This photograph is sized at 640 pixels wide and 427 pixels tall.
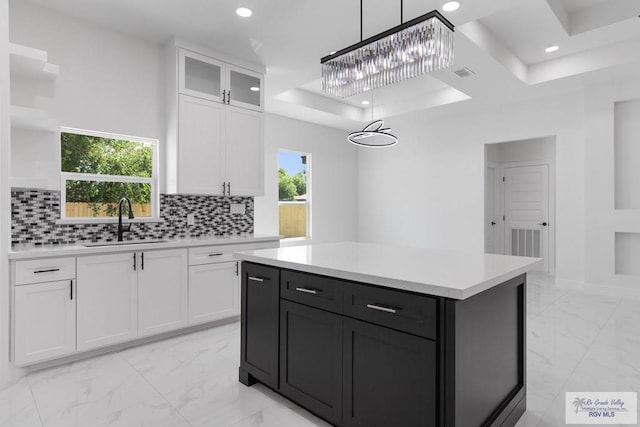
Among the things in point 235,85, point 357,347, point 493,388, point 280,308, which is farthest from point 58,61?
point 493,388

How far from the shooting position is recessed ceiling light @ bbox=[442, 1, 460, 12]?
2.89 meters

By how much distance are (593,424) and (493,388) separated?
78 cm

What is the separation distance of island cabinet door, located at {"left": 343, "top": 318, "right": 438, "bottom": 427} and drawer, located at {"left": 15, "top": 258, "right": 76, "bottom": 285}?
220cm

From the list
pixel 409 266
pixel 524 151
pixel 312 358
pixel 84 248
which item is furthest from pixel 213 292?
pixel 524 151

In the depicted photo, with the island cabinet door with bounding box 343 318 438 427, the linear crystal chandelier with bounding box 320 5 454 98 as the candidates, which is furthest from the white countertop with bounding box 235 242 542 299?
the linear crystal chandelier with bounding box 320 5 454 98

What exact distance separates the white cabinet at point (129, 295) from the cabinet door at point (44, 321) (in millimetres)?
74

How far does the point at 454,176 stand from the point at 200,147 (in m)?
4.46

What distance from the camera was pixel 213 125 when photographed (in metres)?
3.76

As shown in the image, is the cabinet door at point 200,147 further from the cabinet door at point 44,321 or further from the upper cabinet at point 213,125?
the cabinet door at point 44,321

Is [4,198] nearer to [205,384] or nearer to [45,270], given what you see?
[45,270]

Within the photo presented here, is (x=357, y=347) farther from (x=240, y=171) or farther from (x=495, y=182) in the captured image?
(x=495, y=182)

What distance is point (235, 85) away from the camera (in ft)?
13.0

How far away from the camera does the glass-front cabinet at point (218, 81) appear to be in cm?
359

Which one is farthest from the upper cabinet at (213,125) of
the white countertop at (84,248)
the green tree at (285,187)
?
the green tree at (285,187)
